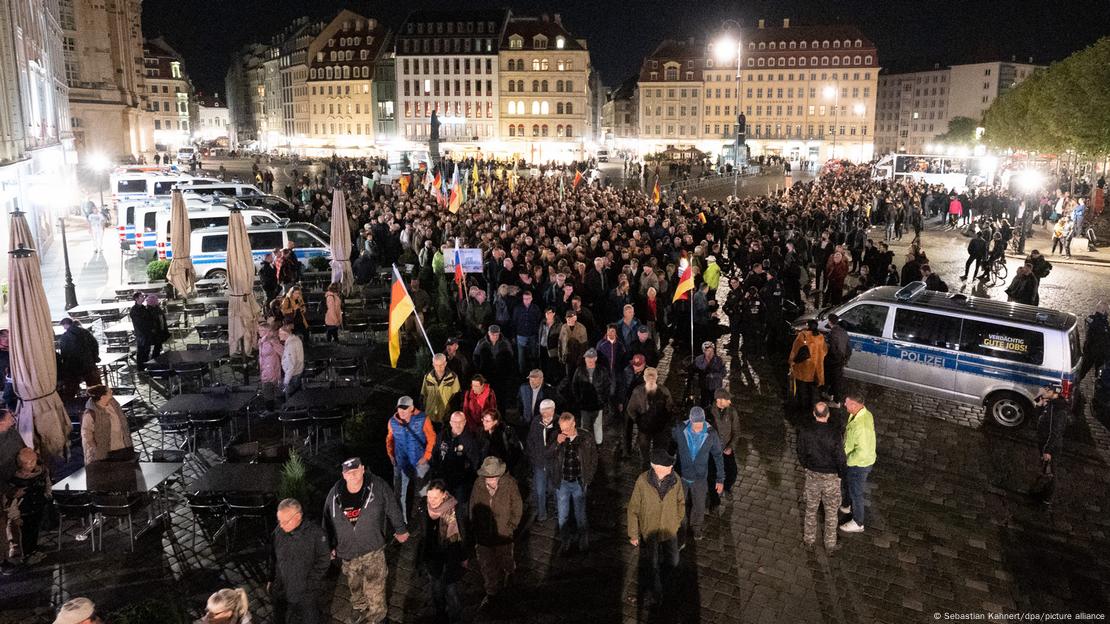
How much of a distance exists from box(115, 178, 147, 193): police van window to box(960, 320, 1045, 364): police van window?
3264 cm

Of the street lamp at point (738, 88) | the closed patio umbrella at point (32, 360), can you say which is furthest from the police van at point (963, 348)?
the street lamp at point (738, 88)

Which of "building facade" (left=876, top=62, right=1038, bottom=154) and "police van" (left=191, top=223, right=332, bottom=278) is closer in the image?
"police van" (left=191, top=223, right=332, bottom=278)

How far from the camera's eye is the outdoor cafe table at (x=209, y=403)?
10.3 meters

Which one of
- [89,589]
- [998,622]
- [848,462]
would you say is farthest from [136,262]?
[998,622]

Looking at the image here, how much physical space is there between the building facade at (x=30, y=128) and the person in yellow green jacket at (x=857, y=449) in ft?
69.2

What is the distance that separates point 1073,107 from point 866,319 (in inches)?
1301

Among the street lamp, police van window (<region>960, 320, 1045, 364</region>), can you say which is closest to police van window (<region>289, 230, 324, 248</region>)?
police van window (<region>960, 320, 1045, 364</region>)

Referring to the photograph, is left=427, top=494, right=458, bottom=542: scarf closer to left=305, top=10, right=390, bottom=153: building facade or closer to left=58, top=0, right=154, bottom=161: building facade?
left=58, top=0, right=154, bottom=161: building facade

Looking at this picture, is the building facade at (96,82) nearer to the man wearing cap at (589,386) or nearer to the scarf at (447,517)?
the man wearing cap at (589,386)

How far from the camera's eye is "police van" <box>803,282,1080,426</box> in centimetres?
1145

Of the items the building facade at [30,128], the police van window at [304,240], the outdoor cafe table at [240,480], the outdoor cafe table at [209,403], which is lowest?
the outdoor cafe table at [240,480]

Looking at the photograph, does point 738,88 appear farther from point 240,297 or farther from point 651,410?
point 651,410

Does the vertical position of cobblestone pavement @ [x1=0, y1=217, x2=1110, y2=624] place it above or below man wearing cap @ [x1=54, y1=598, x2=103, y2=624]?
below

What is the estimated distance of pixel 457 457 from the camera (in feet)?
26.8
